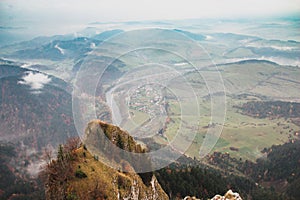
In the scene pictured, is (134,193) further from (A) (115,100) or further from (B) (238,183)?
(B) (238,183)

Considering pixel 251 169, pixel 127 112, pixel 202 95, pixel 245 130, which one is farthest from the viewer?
pixel 245 130

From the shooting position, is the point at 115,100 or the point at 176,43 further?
the point at 176,43

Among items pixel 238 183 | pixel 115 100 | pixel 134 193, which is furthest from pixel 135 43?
pixel 238 183

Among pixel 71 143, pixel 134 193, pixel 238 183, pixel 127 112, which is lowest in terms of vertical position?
pixel 238 183

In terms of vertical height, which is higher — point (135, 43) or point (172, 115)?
point (135, 43)

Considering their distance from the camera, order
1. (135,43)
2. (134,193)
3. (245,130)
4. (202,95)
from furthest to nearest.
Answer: (245,130), (134,193), (202,95), (135,43)

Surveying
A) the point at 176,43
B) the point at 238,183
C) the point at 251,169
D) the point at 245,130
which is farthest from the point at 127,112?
the point at 245,130

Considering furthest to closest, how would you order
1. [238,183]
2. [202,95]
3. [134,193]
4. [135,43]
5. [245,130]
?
1. [245,130]
2. [238,183]
3. [134,193]
4. [202,95]
5. [135,43]

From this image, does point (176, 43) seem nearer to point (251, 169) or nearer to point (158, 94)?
point (158, 94)

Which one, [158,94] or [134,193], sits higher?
[158,94]
